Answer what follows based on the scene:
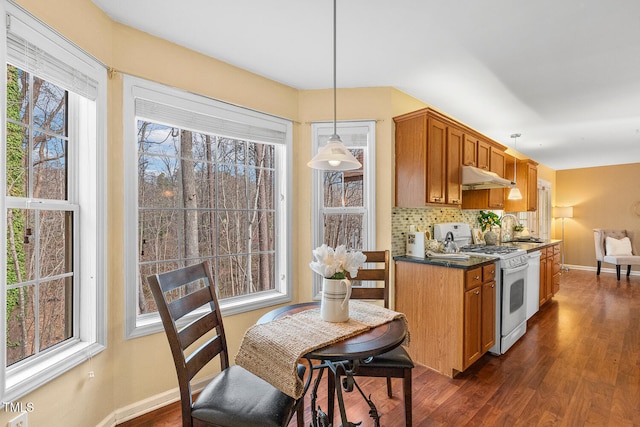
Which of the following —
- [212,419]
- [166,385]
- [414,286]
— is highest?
[414,286]

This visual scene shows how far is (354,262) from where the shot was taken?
1.48 metres

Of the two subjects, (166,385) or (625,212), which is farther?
(625,212)

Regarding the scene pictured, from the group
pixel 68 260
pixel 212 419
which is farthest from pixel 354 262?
pixel 68 260

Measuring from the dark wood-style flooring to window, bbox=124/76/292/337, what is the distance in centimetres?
96

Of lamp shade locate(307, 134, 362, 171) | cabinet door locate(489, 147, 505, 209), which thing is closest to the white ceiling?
cabinet door locate(489, 147, 505, 209)

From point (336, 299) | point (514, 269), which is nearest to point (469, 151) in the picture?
point (514, 269)

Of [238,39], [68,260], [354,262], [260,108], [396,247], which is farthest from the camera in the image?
[396,247]

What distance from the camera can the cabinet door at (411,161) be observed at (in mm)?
2730

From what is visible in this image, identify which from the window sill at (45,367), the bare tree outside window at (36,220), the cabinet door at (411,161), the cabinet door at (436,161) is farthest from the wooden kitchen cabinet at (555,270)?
the bare tree outside window at (36,220)

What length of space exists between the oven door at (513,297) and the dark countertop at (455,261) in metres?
0.35

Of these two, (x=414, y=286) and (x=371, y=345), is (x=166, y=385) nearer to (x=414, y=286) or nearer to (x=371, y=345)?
(x=371, y=345)

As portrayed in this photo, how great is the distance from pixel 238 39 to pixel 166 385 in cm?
245

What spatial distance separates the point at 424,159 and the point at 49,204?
103 inches

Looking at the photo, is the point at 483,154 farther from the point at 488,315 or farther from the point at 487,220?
the point at 488,315
